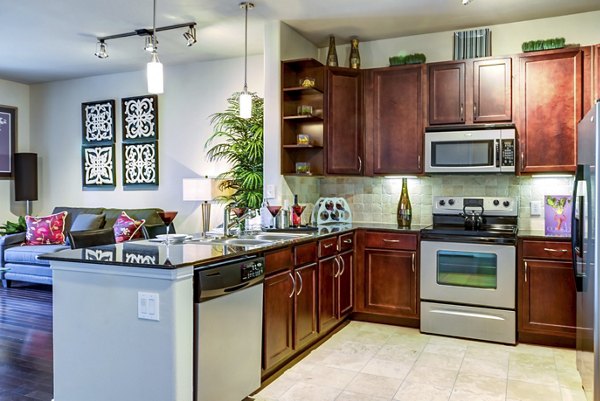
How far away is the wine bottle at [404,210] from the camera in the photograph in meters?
4.51

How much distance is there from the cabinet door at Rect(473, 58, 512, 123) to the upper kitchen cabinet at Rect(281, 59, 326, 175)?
1345 mm

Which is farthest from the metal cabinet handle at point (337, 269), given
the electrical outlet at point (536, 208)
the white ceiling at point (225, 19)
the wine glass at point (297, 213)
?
the white ceiling at point (225, 19)

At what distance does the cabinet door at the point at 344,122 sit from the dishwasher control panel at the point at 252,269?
1.84 m

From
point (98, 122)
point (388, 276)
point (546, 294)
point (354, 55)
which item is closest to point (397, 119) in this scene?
point (354, 55)

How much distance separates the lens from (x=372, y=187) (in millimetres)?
4852

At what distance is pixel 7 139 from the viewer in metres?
6.72

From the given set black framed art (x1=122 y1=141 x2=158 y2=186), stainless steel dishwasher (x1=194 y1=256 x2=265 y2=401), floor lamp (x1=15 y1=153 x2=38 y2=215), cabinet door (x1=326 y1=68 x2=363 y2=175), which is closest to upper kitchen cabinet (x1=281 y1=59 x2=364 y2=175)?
cabinet door (x1=326 y1=68 x2=363 y2=175)

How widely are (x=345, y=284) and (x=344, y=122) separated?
1493 mm

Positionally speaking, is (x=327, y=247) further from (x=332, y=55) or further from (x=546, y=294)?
(x=332, y=55)

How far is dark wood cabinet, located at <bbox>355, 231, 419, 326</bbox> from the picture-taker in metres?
4.09

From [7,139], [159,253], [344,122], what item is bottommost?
[159,253]

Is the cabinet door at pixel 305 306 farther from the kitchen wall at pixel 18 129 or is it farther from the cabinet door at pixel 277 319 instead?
the kitchen wall at pixel 18 129

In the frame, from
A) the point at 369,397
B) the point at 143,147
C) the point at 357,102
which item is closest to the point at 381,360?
the point at 369,397

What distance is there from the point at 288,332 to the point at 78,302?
1.34 meters
